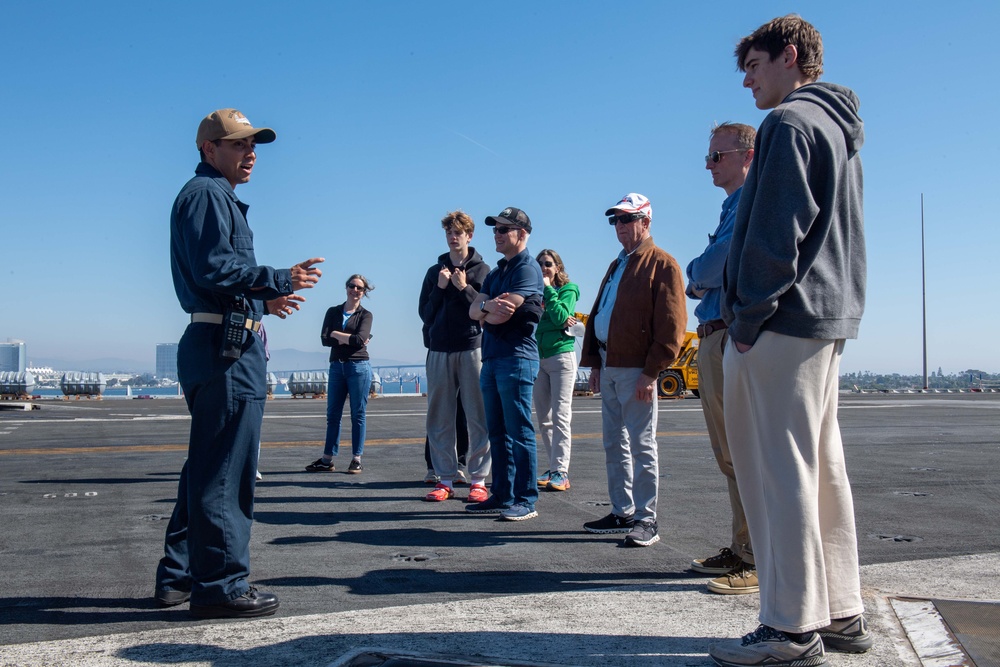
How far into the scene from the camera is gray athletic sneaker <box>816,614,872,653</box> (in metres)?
2.69

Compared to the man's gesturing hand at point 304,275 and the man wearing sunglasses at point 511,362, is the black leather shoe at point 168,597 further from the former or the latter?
the man wearing sunglasses at point 511,362

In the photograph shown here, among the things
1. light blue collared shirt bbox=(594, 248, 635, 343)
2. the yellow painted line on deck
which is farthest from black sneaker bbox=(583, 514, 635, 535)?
the yellow painted line on deck

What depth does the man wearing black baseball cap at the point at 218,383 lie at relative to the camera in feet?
10.7

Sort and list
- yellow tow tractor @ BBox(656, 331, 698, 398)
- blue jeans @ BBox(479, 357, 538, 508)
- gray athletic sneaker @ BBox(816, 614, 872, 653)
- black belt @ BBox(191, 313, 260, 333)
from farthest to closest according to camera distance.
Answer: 1. yellow tow tractor @ BBox(656, 331, 698, 398)
2. blue jeans @ BBox(479, 357, 538, 508)
3. black belt @ BBox(191, 313, 260, 333)
4. gray athletic sneaker @ BBox(816, 614, 872, 653)

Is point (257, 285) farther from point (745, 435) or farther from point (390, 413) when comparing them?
point (390, 413)

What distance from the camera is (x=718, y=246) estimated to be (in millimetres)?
3912

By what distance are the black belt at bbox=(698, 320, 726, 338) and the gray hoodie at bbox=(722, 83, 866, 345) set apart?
108 cm

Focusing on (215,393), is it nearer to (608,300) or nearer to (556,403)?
(608,300)

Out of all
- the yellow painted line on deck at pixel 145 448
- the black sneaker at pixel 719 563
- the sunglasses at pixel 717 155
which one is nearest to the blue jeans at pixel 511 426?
the black sneaker at pixel 719 563

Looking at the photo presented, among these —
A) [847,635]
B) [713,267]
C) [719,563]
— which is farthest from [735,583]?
[713,267]

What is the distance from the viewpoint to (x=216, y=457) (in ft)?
10.9

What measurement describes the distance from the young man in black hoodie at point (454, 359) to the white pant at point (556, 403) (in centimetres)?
57

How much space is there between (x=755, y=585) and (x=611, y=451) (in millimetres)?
1690

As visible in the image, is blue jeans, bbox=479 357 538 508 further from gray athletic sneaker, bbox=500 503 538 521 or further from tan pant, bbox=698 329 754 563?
tan pant, bbox=698 329 754 563
